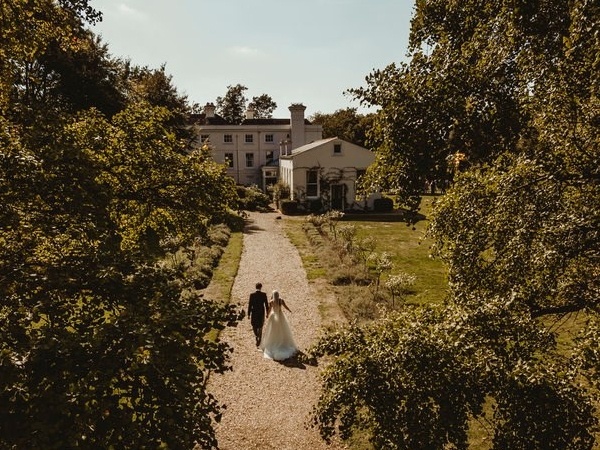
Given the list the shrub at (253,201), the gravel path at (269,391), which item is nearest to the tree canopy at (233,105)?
the shrub at (253,201)

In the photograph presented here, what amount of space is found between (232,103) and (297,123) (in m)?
46.6

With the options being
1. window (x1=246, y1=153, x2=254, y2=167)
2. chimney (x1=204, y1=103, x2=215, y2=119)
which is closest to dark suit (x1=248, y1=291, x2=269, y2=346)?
window (x1=246, y1=153, x2=254, y2=167)

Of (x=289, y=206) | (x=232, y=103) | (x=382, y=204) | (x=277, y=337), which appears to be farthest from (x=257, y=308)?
(x=232, y=103)

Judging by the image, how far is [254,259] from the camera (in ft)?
76.9

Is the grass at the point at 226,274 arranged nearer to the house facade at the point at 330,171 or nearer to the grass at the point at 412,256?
the grass at the point at 412,256

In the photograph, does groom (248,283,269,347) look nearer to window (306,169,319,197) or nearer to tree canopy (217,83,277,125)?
window (306,169,319,197)

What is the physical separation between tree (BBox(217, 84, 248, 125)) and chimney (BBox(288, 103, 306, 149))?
43881 mm

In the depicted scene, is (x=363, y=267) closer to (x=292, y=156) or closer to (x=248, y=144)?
(x=292, y=156)

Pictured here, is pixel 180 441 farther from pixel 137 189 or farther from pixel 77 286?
pixel 137 189

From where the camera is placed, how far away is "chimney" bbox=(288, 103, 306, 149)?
51750mm

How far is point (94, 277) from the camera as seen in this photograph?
4.63 meters

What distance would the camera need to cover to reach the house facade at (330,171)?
37594 millimetres

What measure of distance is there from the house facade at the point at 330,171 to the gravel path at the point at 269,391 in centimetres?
2028

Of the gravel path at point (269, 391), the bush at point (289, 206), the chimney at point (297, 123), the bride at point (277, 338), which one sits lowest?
the gravel path at point (269, 391)
